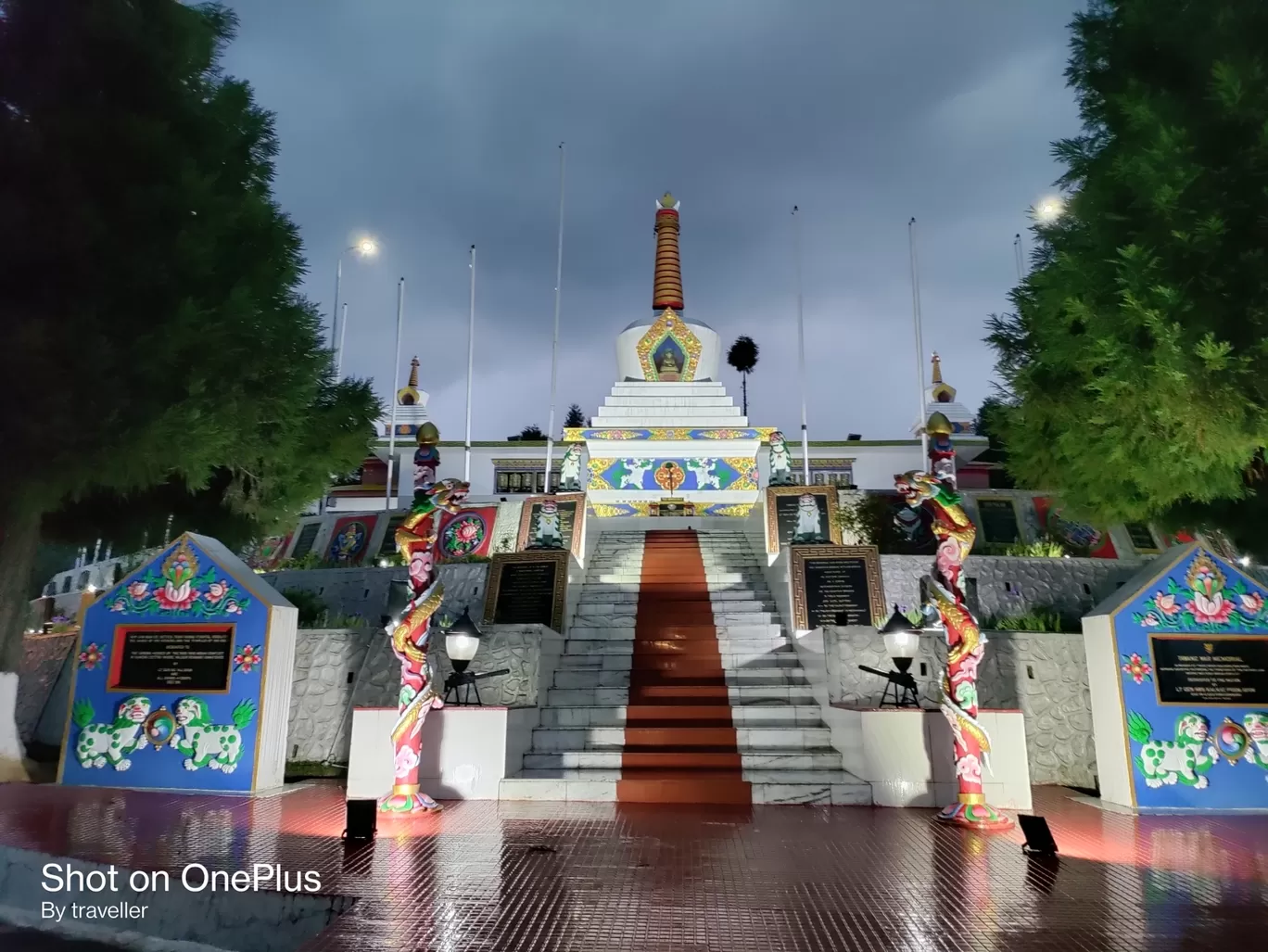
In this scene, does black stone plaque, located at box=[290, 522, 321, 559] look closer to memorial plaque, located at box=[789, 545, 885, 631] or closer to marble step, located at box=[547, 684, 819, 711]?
marble step, located at box=[547, 684, 819, 711]

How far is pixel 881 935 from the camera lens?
372 cm

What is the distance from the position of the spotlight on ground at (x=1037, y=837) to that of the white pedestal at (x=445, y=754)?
438 centimetres

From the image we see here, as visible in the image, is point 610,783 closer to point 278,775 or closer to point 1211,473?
point 278,775

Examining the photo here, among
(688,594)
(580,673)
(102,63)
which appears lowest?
(580,673)

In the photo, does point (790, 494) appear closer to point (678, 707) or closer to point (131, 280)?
point (678, 707)

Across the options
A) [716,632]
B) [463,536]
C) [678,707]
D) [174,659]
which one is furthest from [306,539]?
[678,707]

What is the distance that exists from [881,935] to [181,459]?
23.3 ft

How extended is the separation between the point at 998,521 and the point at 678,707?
1023 centimetres

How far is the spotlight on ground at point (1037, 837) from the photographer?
524 centimetres

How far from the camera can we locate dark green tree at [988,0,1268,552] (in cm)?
575

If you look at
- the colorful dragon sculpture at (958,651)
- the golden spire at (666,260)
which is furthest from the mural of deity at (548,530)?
the golden spire at (666,260)

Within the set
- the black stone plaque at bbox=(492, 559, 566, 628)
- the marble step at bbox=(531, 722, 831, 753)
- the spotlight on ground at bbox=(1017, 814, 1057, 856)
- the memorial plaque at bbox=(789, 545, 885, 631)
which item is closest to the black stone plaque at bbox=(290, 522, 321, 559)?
the black stone plaque at bbox=(492, 559, 566, 628)

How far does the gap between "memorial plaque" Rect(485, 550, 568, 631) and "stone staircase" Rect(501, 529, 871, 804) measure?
1.63ft

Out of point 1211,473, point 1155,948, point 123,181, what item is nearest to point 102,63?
point 123,181
